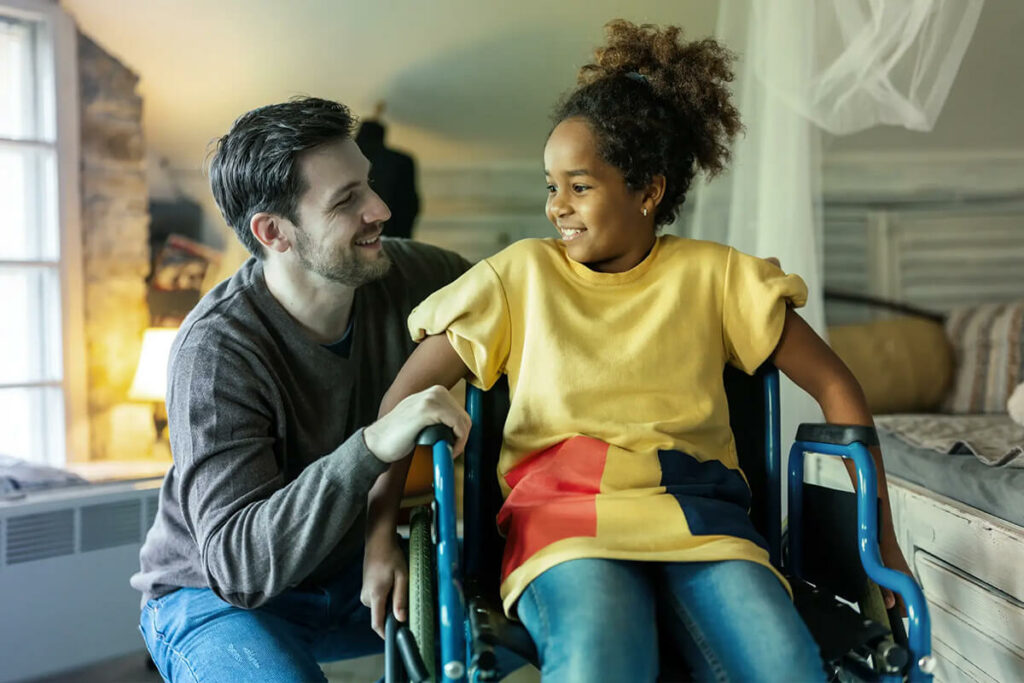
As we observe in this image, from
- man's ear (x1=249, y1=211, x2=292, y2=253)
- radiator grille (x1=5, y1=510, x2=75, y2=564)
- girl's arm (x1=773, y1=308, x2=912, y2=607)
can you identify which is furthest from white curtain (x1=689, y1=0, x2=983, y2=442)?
radiator grille (x1=5, y1=510, x2=75, y2=564)

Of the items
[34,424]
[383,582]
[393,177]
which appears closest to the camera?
[383,582]

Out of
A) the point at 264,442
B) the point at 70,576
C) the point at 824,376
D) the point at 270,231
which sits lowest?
the point at 70,576

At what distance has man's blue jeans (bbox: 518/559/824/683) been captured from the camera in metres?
1.04

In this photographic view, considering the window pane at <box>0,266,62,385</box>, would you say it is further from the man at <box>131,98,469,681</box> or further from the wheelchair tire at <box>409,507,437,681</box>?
the wheelchair tire at <box>409,507,437,681</box>

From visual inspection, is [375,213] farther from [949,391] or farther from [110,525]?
[949,391]

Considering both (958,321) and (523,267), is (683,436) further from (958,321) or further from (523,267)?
(958,321)

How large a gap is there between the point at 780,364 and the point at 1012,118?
202 cm

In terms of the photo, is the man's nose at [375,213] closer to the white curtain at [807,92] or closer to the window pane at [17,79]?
the white curtain at [807,92]

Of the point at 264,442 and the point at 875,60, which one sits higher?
the point at 875,60

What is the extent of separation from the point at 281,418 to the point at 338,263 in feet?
0.88

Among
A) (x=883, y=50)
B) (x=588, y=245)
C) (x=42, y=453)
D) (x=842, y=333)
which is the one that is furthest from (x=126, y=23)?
(x=842, y=333)

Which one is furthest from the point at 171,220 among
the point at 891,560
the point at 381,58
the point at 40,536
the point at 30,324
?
the point at 891,560

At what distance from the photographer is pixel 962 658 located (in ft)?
5.69

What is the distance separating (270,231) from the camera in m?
1.52
